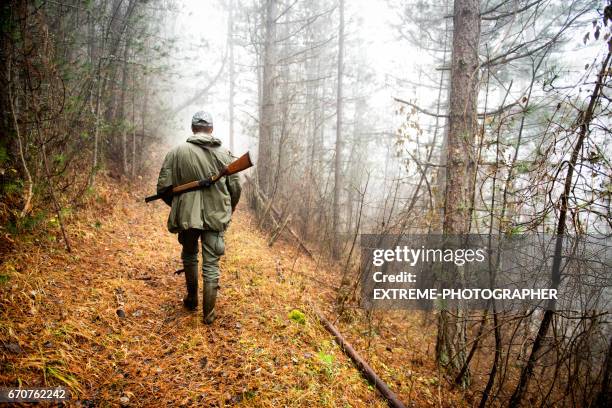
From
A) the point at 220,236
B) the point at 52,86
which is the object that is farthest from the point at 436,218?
the point at 52,86

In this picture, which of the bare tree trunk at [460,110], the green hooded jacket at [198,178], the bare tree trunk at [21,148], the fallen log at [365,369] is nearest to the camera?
the fallen log at [365,369]

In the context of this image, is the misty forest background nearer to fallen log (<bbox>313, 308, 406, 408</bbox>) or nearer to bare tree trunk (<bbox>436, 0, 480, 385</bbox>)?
bare tree trunk (<bbox>436, 0, 480, 385</bbox>)

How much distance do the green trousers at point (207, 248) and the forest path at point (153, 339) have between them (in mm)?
601

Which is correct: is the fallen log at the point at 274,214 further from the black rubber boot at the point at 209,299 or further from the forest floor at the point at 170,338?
the black rubber boot at the point at 209,299

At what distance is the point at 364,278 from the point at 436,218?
4.81 ft

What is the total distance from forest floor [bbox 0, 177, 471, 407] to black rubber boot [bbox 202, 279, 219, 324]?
0.11 meters

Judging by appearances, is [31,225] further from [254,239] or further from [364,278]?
[364,278]

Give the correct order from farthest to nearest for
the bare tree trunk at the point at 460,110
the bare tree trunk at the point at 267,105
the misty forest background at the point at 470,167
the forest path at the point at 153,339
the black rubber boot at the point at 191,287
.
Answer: the bare tree trunk at the point at 267,105
the bare tree trunk at the point at 460,110
the black rubber boot at the point at 191,287
the misty forest background at the point at 470,167
the forest path at the point at 153,339

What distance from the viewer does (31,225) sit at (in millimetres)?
3992

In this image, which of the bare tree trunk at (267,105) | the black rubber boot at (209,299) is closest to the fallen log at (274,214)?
the bare tree trunk at (267,105)

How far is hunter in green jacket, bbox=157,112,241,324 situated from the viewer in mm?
3434

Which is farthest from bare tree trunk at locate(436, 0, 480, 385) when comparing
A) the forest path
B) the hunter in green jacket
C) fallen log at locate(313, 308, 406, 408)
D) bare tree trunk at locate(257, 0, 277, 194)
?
bare tree trunk at locate(257, 0, 277, 194)

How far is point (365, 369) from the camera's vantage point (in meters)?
3.46

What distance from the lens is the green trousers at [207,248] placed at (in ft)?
11.4
